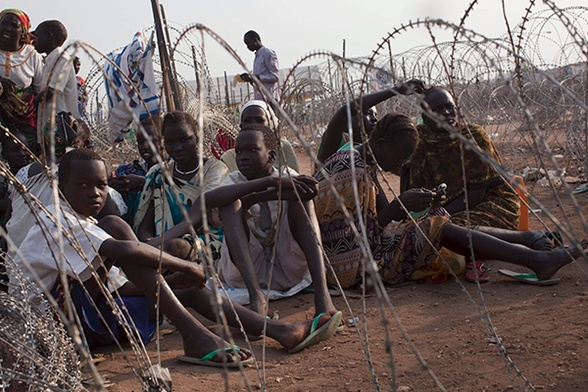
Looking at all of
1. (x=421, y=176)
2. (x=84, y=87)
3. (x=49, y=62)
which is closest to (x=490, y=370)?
(x=421, y=176)

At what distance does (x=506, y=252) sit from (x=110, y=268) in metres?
2.14

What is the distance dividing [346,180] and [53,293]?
5.55 ft

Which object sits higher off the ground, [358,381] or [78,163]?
[78,163]

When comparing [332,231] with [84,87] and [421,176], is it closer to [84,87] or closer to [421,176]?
[421,176]

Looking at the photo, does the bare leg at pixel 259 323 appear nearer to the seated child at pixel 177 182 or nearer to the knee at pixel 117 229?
the knee at pixel 117 229

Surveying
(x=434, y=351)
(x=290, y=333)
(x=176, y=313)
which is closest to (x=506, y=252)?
Answer: (x=434, y=351)

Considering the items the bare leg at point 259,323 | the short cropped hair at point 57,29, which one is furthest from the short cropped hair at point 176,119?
the short cropped hair at point 57,29

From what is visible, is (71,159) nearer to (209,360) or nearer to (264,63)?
(209,360)

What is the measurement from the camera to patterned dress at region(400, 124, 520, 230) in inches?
164

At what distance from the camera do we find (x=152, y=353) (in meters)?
2.96

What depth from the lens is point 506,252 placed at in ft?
12.0

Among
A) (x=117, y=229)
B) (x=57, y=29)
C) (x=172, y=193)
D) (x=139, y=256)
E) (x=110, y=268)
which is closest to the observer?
(x=139, y=256)

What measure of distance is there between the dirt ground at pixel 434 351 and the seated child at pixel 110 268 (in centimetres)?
8

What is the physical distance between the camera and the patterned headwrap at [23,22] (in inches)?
196
